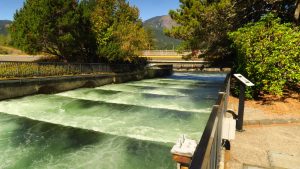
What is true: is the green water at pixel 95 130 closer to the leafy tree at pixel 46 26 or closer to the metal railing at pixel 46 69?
the metal railing at pixel 46 69

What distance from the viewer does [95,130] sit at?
10.8 m

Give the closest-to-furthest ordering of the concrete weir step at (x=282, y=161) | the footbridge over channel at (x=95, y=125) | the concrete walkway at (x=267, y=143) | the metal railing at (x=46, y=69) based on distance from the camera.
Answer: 1. the concrete weir step at (x=282, y=161)
2. the concrete walkway at (x=267, y=143)
3. the footbridge over channel at (x=95, y=125)
4. the metal railing at (x=46, y=69)

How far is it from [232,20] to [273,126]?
10.1 m

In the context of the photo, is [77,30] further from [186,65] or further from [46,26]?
[186,65]

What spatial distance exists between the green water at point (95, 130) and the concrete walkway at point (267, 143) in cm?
195

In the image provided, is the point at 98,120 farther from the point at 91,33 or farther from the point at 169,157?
the point at 91,33

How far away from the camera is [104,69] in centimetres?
2622

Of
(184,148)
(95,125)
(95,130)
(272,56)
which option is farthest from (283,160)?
(95,125)

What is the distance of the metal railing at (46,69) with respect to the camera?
17.1 meters

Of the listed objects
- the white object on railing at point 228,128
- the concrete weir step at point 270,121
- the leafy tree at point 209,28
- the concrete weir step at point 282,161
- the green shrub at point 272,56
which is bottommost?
the concrete weir step at point 282,161

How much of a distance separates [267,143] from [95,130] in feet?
21.4

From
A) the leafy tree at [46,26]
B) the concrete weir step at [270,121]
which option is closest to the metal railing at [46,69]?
the leafy tree at [46,26]

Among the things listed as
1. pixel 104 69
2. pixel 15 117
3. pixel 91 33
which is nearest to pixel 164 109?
pixel 15 117

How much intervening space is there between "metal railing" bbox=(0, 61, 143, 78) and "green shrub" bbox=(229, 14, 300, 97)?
14079mm
